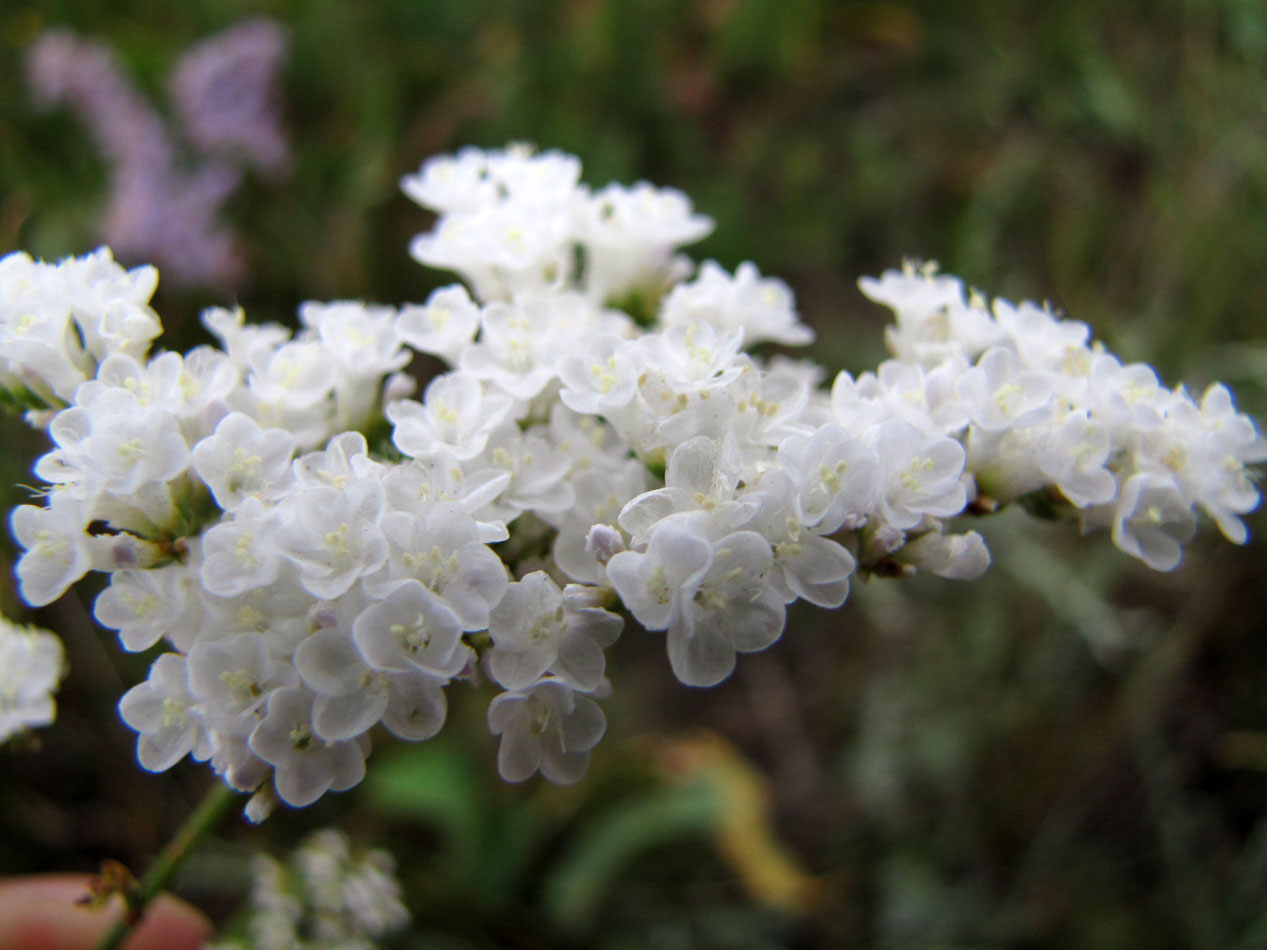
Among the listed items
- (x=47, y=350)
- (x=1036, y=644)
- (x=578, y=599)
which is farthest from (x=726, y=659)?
(x=1036, y=644)

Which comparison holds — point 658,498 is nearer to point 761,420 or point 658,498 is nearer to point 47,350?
point 761,420

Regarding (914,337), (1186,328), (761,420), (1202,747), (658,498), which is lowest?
(658,498)

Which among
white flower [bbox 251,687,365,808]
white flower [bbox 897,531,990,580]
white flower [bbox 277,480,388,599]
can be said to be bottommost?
white flower [bbox 251,687,365,808]

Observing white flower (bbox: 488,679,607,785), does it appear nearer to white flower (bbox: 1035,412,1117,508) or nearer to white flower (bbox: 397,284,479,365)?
white flower (bbox: 397,284,479,365)

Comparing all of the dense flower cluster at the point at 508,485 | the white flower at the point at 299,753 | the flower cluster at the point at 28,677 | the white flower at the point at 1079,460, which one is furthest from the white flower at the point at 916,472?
the flower cluster at the point at 28,677

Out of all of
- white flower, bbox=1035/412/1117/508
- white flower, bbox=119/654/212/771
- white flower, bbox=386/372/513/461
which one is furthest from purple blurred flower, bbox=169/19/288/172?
white flower, bbox=1035/412/1117/508

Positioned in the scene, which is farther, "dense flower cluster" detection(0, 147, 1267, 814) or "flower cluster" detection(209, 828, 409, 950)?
"flower cluster" detection(209, 828, 409, 950)
